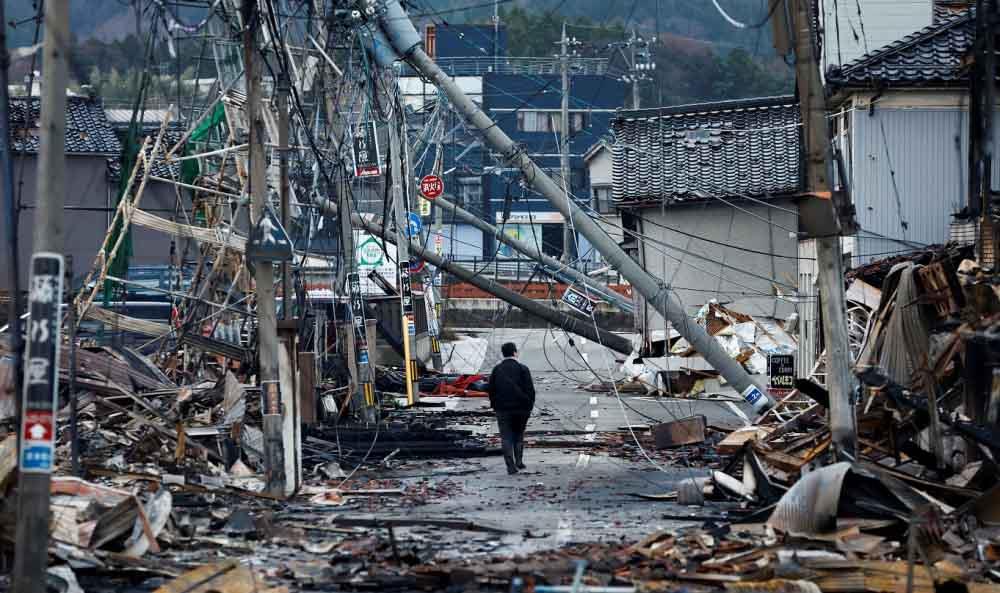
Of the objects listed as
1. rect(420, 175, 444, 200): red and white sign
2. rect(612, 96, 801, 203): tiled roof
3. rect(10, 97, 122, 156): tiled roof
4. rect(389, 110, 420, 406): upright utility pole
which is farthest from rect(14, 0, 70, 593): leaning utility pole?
rect(10, 97, 122, 156): tiled roof

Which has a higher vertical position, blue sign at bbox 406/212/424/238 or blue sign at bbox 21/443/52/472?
blue sign at bbox 406/212/424/238

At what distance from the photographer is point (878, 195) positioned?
1117 inches

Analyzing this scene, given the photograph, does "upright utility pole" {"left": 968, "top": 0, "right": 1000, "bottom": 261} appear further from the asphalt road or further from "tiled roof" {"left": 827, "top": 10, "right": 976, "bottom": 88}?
the asphalt road

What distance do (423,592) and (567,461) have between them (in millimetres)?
10238

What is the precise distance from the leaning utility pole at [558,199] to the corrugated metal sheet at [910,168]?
6.54 m

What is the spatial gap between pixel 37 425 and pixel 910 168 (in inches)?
879

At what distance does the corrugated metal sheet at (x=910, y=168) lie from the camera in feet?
91.8

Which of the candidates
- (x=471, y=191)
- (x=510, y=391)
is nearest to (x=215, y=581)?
(x=510, y=391)

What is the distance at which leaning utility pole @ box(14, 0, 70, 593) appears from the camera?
936 centimetres

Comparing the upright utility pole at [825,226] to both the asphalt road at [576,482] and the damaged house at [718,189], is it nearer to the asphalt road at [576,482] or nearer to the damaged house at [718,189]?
the asphalt road at [576,482]

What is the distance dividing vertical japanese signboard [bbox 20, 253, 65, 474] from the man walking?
1016 centimetres

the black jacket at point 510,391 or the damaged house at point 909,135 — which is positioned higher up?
the damaged house at point 909,135

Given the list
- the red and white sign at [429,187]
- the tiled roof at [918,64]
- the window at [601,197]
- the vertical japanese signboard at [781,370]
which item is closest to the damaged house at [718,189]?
the red and white sign at [429,187]

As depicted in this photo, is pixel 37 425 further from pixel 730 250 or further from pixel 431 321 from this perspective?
pixel 730 250
